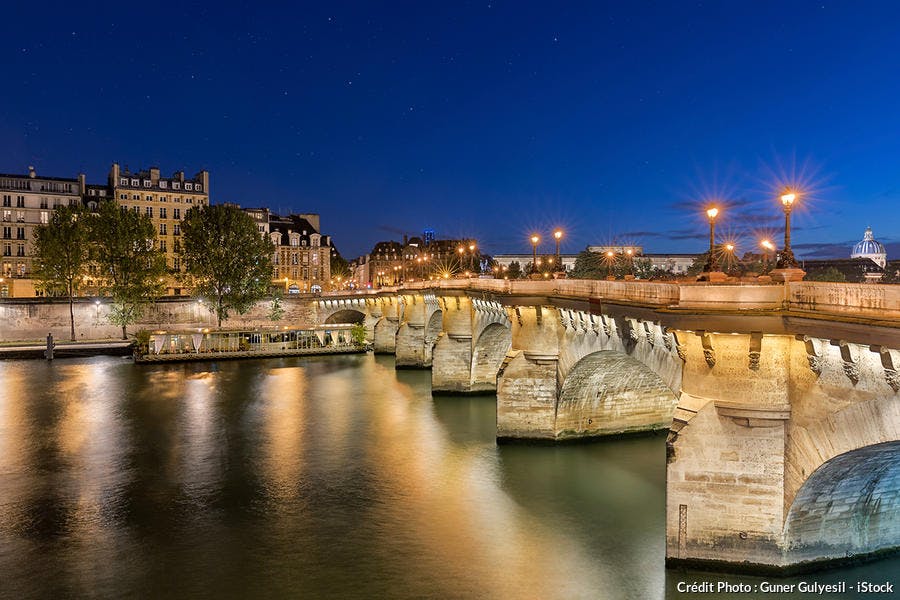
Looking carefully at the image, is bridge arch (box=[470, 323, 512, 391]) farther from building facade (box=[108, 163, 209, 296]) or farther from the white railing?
building facade (box=[108, 163, 209, 296])

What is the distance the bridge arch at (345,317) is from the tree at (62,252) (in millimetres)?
28897

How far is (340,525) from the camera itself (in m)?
20.5

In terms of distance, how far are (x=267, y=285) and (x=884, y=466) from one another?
70.8m

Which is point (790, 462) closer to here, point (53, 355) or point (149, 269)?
point (53, 355)

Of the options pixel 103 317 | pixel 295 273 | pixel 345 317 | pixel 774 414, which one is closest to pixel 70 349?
pixel 103 317

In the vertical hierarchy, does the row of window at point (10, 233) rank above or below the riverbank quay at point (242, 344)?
above

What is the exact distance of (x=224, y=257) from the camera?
74188 mm

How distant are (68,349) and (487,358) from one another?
44.1m

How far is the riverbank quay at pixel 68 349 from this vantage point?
6046cm

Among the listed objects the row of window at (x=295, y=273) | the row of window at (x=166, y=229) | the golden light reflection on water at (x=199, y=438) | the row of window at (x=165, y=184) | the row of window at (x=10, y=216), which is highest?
the row of window at (x=165, y=184)

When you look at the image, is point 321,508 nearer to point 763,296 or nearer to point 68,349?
point 763,296

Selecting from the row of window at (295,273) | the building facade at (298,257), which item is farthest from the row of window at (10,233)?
the row of window at (295,273)

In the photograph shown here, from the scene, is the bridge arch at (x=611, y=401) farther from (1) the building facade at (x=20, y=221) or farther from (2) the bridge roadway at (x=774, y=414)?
(1) the building facade at (x=20, y=221)

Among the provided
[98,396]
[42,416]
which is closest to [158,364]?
[98,396]
